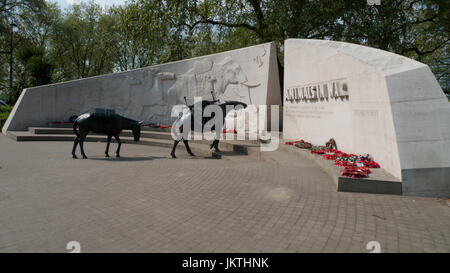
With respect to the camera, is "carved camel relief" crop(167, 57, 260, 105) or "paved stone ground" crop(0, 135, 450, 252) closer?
"paved stone ground" crop(0, 135, 450, 252)

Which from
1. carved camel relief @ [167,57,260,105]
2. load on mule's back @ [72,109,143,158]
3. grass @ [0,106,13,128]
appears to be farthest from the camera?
grass @ [0,106,13,128]

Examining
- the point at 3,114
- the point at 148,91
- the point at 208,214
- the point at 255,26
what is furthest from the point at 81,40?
the point at 208,214

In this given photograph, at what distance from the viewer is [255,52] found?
13.1 metres

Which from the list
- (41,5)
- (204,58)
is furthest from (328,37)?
(41,5)

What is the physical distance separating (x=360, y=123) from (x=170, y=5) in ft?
47.5

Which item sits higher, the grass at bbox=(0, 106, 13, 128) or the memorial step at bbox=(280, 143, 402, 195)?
the grass at bbox=(0, 106, 13, 128)

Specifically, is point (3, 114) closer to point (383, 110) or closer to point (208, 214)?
point (208, 214)

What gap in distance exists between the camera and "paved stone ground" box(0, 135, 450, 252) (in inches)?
138

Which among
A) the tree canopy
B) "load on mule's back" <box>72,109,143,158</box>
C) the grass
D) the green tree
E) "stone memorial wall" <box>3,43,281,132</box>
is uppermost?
the green tree

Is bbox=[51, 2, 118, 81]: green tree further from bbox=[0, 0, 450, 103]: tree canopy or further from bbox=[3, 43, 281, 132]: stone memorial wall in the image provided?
bbox=[3, 43, 281, 132]: stone memorial wall

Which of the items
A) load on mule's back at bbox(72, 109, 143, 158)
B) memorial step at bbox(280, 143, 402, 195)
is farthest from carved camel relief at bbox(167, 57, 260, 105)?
memorial step at bbox(280, 143, 402, 195)

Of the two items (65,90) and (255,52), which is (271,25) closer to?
(255,52)

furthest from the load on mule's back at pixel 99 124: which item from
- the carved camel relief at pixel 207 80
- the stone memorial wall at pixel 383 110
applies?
the stone memorial wall at pixel 383 110

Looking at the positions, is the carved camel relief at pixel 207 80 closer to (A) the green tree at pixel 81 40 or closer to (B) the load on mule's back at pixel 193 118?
(B) the load on mule's back at pixel 193 118
